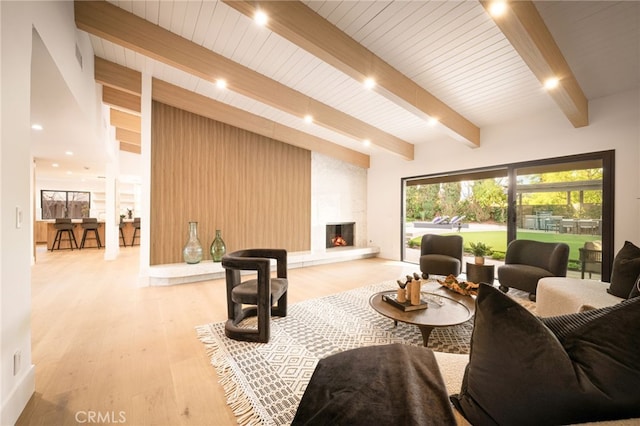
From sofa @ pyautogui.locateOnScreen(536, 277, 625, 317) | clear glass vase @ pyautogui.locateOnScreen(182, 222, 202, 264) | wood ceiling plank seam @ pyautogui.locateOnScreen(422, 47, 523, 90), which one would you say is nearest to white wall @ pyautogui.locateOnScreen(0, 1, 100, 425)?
clear glass vase @ pyautogui.locateOnScreen(182, 222, 202, 264)

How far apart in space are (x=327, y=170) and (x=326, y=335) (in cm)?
460

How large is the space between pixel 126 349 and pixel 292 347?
1.41m

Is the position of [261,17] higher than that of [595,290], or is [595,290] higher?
[261,17]

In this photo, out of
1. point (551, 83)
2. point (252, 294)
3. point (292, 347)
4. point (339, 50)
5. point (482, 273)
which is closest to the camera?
point (292, 347)

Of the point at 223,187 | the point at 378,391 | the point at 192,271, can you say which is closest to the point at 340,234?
the point at 223,187

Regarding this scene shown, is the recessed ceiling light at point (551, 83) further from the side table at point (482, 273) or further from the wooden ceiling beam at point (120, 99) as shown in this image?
the wooden ceiling beam at point (120, 99)

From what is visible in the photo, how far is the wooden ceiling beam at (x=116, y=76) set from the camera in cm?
370

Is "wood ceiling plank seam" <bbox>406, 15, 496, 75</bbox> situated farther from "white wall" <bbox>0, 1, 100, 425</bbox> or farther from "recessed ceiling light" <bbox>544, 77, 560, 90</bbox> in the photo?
"white wall" <bbox>0, 1, 100, 425</bbox>

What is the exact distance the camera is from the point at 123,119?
5.98 meters

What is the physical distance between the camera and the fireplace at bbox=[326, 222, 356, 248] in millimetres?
7039

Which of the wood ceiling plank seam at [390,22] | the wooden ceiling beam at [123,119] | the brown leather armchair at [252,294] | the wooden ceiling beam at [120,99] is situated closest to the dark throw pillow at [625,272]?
the wood ceiling plank seam at [390,22]

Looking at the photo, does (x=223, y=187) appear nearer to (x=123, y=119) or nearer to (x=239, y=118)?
(x=239, y=118)

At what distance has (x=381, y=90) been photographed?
308 cm

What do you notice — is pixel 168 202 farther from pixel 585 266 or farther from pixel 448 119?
pixel 585 266
